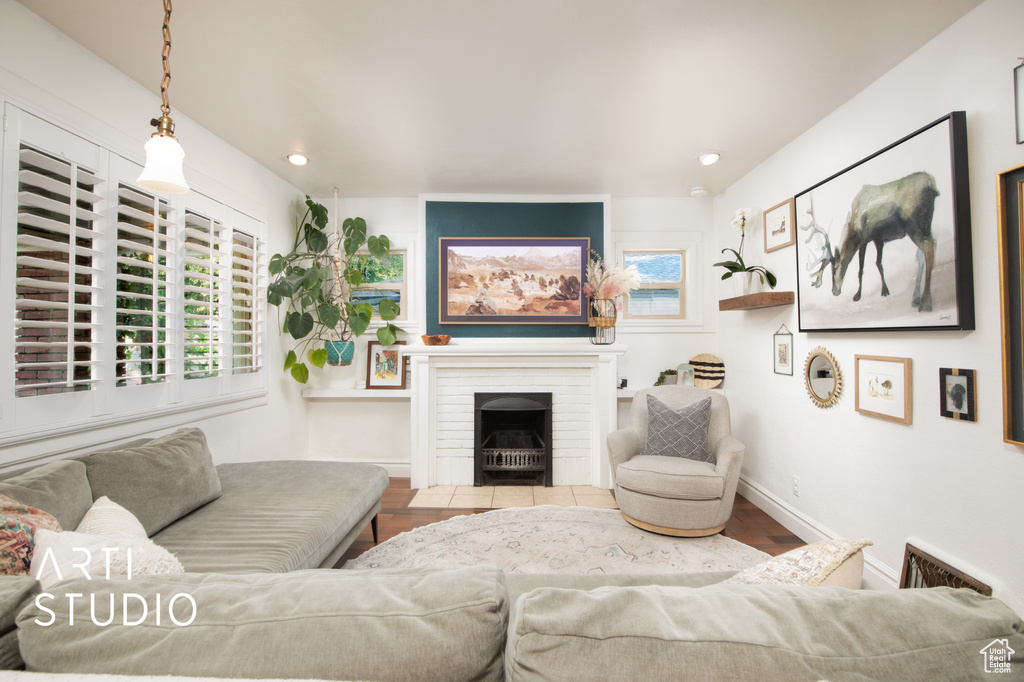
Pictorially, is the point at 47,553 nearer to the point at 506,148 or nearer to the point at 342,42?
the point at 342,42

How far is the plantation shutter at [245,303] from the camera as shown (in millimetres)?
3109

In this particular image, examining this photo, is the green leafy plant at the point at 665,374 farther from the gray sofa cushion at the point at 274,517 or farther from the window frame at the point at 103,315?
the window frame at the point at 103,315

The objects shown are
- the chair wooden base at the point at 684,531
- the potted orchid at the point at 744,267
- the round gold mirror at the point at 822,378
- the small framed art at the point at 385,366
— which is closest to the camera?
the round gold mirror at the point at 822,378

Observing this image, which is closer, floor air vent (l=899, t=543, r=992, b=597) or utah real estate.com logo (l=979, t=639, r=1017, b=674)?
utah real estate.com logo (l=979, t=639, r=1017, b=674)

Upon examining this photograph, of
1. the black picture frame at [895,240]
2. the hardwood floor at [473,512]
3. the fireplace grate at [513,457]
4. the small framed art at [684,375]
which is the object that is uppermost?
the black picture frame at [895,240]

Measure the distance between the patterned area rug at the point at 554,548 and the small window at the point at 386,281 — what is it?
2165 mm

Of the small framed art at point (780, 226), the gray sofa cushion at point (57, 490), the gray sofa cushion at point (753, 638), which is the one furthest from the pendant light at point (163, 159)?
the small framed art at point (780, 226)

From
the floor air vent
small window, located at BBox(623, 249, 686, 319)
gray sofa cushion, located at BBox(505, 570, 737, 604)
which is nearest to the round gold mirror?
the floor air vent

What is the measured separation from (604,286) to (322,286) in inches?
101

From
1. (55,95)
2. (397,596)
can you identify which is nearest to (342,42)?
(55,95)

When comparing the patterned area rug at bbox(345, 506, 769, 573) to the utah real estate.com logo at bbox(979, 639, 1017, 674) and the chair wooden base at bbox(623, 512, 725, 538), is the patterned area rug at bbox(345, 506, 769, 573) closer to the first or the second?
A: the chair wooden base at bbox(623, 512, 725, 538)

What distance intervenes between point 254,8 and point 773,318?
3.54 m

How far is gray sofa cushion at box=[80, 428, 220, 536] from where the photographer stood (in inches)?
69.1

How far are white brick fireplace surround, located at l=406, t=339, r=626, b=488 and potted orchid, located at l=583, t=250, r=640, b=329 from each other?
266 millimetres
